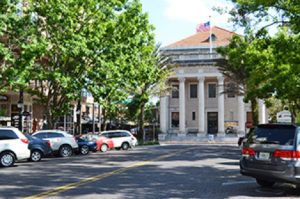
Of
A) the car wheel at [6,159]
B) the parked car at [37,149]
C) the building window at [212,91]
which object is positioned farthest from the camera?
the building window at [212,91]

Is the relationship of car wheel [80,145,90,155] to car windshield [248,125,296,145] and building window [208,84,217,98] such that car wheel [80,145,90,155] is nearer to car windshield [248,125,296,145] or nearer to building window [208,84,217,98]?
car windshield [248,125,296,145]

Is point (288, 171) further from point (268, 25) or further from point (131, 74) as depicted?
point (131, 74)

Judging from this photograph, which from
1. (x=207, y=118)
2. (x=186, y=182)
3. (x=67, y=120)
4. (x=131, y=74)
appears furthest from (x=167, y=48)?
(x=186, y=182)

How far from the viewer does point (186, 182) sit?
444 inches

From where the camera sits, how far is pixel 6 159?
16.3 m

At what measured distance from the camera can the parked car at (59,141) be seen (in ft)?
73.0

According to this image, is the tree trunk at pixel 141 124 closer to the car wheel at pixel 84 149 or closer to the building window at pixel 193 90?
the car wheel at pixel 84 149

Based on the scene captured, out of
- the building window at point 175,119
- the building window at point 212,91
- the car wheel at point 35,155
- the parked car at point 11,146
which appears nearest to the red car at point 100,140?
the car wheel at point 35,155

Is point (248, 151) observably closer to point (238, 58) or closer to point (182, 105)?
point (238, 58)

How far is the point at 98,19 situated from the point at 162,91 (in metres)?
19.9

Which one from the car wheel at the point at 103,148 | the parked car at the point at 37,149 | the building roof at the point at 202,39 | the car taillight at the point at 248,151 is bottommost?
the car wheel at the point at 103,148

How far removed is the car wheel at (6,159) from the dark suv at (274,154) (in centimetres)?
1085

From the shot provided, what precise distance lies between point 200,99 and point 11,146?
48.1 m

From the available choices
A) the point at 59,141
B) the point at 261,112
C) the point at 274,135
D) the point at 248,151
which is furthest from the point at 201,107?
the point at 274,135
